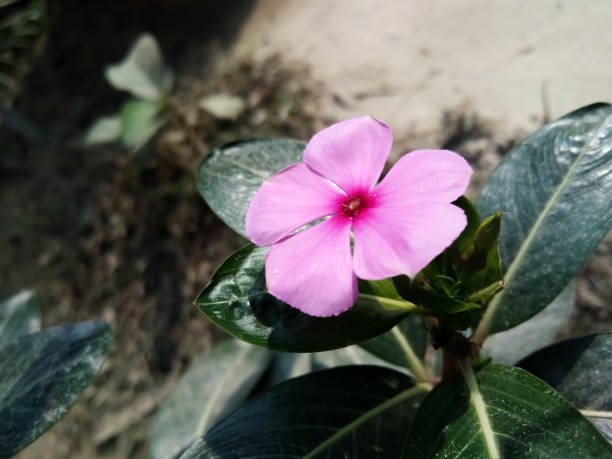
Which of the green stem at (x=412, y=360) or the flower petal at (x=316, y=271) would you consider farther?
the green stem at (x=412, y=360)

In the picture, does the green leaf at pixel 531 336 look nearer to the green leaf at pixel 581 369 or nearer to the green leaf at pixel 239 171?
the green leaf at pixel 581 369

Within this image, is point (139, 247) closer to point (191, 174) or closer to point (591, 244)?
point (191, 174)

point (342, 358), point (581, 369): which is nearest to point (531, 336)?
point (581, 369)

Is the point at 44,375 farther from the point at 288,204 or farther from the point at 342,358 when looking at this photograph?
the point at 342,358

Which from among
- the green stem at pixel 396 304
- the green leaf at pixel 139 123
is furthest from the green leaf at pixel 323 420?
the green leaf at pixel 139 123

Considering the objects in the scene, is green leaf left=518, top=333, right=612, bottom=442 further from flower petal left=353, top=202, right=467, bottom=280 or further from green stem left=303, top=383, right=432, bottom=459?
flower petal left=353, top=202, right=467, bottom=280

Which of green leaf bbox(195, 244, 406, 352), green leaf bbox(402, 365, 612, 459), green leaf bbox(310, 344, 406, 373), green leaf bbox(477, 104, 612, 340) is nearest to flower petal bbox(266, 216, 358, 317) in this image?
green leaf bbox(195, 244, 406, 352)

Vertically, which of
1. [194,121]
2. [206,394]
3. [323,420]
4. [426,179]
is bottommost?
[206,394]
